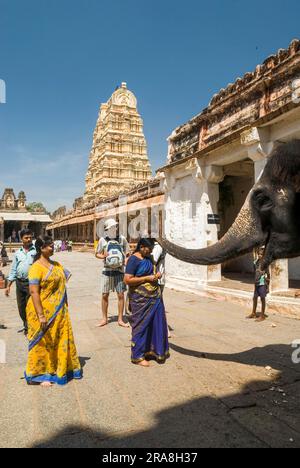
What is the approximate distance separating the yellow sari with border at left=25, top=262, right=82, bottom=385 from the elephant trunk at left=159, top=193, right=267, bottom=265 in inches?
54.3

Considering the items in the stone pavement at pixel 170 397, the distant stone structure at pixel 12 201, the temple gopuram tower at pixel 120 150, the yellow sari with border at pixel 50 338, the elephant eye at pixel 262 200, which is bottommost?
the stone pavement at pixel 170 397

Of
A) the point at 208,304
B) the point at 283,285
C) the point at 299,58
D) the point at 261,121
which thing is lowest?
the point at 208,304

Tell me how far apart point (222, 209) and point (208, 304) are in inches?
202

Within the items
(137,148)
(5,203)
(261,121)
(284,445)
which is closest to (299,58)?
(261,121)

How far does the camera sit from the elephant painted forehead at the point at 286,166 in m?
2.51

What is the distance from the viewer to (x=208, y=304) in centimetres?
748

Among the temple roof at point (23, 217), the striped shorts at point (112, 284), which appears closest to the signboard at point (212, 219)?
the striped shorts at point (112, 284)

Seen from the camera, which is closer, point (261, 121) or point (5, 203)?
point (261, 121)

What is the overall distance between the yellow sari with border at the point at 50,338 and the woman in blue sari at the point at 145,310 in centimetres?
80

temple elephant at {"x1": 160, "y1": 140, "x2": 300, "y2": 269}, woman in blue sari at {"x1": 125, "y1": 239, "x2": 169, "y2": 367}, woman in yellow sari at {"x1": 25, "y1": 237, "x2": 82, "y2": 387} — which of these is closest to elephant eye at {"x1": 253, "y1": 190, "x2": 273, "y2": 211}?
temple elephant at {"x1": 160, "y1": 140, "x2": 300, "y2": 269}

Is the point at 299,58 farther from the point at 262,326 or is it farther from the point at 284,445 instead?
the point at 284,445

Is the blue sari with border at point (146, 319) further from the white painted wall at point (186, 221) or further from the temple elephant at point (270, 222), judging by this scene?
the white painted wall at point (186, 221)

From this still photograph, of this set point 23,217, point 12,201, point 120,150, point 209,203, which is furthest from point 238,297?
point 12,201

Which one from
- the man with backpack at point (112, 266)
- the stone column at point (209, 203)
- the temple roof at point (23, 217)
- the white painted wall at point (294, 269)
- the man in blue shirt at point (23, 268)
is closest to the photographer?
the man in blue shirt at point (23, 268)
